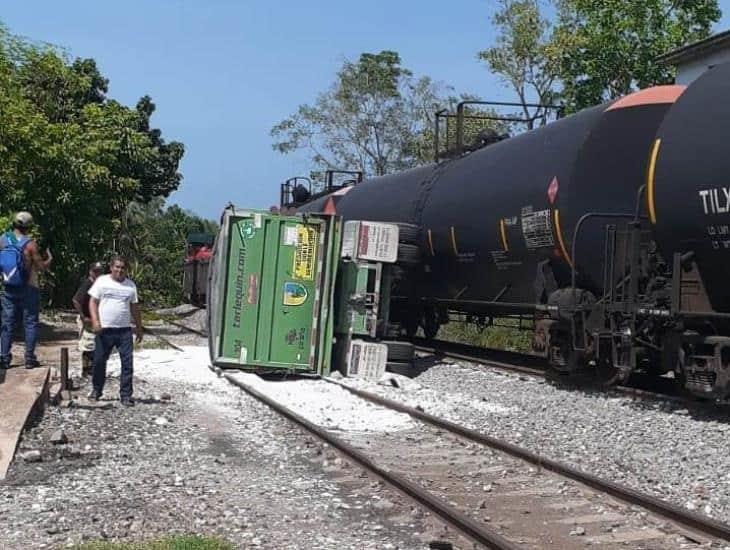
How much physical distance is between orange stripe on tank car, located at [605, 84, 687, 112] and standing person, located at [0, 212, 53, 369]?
23.0 ft

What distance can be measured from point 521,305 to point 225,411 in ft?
16.4

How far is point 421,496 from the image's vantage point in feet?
20.6

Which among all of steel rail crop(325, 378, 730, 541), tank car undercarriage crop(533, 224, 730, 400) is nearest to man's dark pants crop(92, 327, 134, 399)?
steel rail crop(325, 378, 730, 541)

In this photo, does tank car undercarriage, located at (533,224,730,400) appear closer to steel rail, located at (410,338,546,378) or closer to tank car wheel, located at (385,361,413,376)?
steel rail, located at (410,338,546,378)

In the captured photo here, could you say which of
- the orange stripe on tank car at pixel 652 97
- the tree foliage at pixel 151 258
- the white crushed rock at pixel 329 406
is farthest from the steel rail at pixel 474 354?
the tree foliage at pixel 151 258

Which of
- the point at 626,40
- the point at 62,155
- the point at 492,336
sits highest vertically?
the point at 626,40

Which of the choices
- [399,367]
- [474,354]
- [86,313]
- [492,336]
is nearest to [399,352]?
[399,367]

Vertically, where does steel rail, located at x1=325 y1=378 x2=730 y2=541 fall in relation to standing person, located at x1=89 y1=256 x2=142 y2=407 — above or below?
below

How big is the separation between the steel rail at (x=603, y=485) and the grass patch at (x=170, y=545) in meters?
2.66

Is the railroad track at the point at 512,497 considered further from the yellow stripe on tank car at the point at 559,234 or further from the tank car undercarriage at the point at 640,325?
the yellow stripe on tank car at the point at 559,234

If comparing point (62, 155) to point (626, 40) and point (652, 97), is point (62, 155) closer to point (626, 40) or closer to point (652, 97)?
point (652, 97)

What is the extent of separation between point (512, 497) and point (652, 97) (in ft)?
20.0

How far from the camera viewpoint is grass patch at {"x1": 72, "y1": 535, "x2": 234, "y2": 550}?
200 inches

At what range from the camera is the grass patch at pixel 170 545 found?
509 centimetres
